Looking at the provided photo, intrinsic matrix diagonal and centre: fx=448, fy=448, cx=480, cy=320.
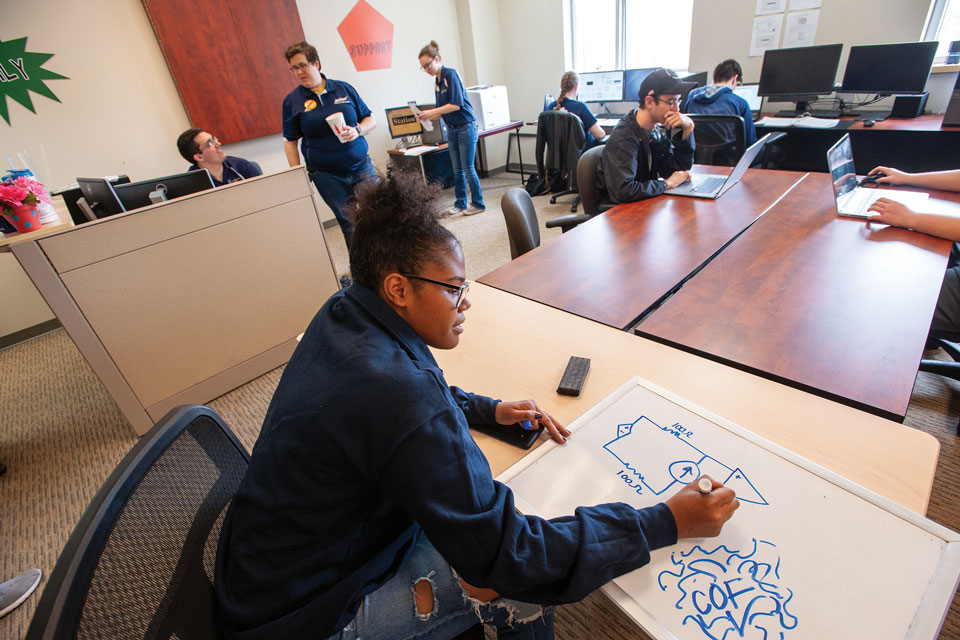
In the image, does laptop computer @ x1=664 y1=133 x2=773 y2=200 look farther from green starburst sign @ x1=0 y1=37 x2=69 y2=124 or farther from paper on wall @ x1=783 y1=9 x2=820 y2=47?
green starburst sign @ x1=0 y1=37 x2=69 y2=124

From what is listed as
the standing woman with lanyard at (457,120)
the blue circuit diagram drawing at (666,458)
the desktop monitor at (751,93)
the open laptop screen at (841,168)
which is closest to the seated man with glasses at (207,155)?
the standing woman with lanyard at (457,120)

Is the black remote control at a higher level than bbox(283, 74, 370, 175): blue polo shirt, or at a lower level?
lower

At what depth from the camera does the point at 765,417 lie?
86cm

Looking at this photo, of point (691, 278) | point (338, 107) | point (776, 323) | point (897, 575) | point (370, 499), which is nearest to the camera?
point (897, 575)

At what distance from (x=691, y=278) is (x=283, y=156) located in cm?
397

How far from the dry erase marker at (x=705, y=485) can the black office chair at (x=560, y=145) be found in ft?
13.0

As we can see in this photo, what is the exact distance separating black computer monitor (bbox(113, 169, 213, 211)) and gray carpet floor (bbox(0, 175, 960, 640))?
100 centimetres

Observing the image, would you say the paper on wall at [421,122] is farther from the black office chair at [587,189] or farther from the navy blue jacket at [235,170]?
the black office chair at [587,189]

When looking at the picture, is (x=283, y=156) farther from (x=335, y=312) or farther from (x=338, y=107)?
(x=335, y=312)

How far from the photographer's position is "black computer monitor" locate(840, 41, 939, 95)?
3092 mm

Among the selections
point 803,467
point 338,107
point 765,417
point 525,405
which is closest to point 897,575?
point 803,467

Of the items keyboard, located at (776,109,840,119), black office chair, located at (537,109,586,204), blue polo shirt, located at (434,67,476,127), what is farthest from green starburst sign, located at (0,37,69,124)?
keyboard, located at (776,109,840,119)

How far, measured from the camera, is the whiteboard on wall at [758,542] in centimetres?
→ 56

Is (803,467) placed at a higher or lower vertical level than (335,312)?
lower
